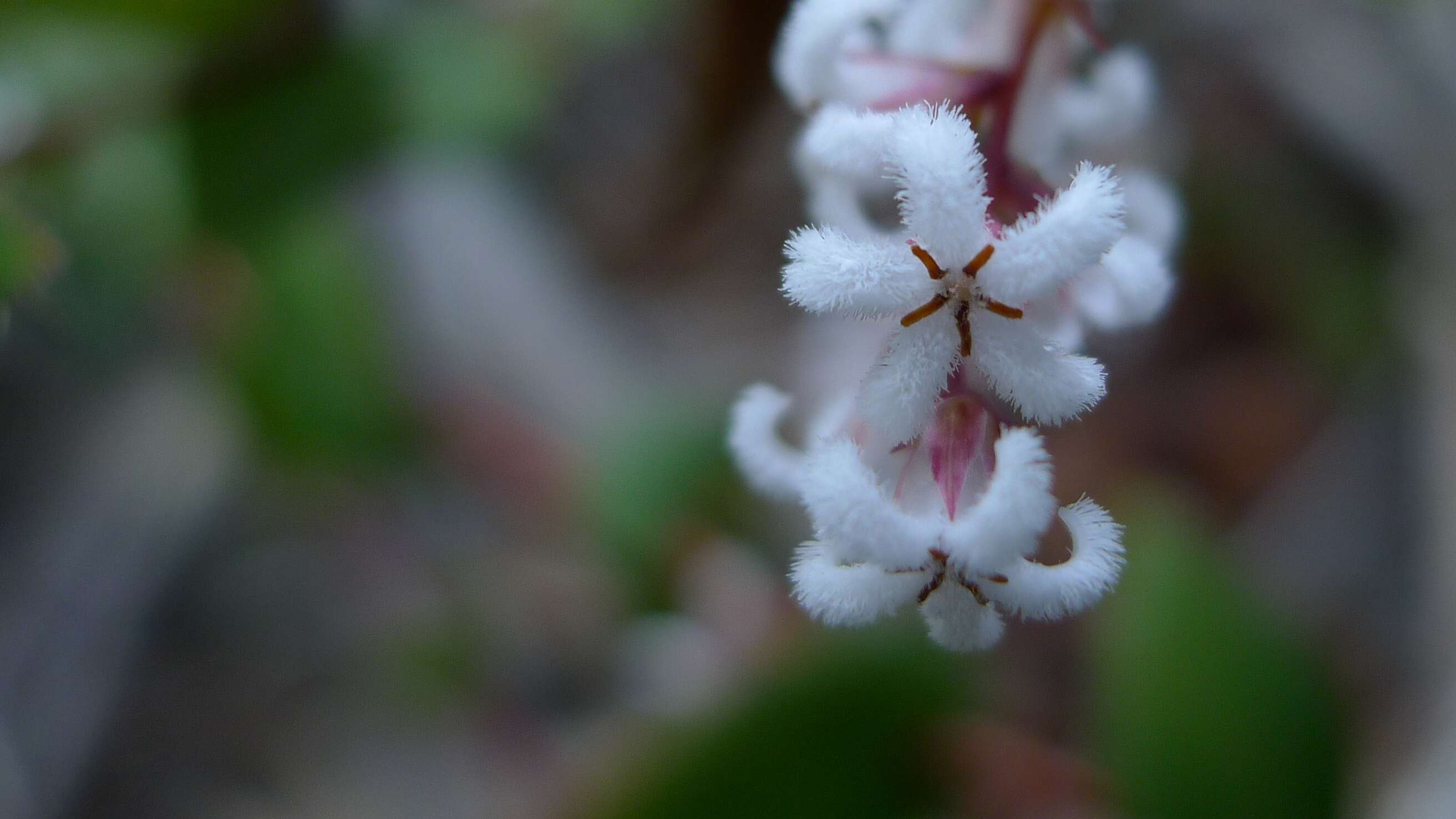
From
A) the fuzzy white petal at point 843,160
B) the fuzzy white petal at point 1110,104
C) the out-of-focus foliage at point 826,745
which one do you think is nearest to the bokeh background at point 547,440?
the out-of-focus foliage at point 826,745

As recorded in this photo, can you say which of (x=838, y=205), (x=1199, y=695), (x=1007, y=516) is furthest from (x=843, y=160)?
(x=1199, y=695)

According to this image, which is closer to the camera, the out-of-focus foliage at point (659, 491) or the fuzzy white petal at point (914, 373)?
A: the fuzzy white petal at point (914, 373)

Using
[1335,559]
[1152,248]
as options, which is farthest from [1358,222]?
[1152,248]

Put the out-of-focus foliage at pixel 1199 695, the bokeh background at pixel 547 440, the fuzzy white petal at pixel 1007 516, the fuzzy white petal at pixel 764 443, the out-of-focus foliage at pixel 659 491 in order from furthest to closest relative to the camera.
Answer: the out-of-focus foliage at pixel 659 491
the bokeh background at pixel 547 440
the out-of-focus foliage at pixel 1199 695
the fuzzy white petal at pixel 764 443
the fuzzy white petal at pixel 1007 516

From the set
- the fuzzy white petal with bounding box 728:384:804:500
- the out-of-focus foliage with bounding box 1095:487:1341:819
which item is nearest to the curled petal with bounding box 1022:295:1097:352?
the fuzzy white petal with bounding box 728:384:804:500

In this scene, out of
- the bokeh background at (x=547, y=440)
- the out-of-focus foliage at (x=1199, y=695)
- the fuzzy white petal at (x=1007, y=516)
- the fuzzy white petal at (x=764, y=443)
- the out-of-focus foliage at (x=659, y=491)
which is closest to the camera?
the fuzzy white petal at (x=1007, y=516)

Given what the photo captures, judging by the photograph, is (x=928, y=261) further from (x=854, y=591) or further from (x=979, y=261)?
(x=854, y=591)

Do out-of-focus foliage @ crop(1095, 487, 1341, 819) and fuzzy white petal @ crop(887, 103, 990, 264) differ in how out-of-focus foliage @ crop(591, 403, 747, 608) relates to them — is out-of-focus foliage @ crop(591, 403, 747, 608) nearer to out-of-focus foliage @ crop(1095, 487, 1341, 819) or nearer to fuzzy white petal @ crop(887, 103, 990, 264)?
out-of-focus foliage @ crop(1095, 487, 1341, 819)

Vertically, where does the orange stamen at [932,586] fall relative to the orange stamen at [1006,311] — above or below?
below

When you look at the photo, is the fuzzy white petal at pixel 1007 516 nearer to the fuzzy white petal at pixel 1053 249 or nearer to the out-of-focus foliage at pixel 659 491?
the fuzzy white petal at pixel 1053 249
